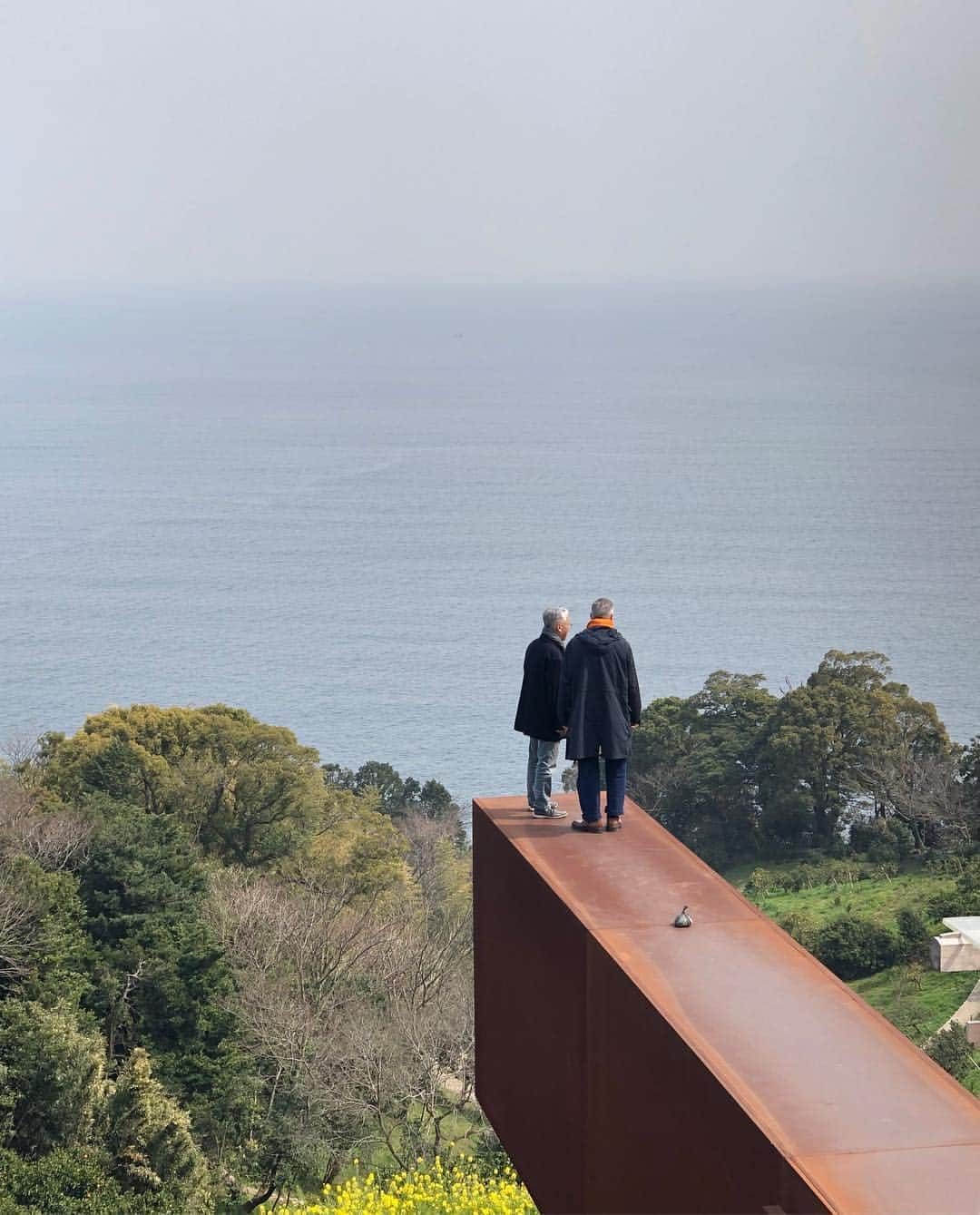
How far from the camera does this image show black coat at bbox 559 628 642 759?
7.49 meters

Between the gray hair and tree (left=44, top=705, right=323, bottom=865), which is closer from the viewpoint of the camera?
the gray hair

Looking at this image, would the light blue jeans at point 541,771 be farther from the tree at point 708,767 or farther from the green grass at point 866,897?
the tree at point 708,767

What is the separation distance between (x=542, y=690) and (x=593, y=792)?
0.69 metres

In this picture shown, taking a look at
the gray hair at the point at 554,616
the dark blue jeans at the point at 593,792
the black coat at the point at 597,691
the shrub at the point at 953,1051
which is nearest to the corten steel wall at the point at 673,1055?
the dark blue jeans at the point at 593,792

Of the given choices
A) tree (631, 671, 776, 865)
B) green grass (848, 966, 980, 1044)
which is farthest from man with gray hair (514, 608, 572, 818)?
tree (631, 671, 776, 865)

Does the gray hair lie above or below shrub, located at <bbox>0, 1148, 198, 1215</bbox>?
above

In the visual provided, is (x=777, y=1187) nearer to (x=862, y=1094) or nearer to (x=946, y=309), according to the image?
(x=862, y=1094)

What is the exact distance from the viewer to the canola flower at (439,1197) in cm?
1664

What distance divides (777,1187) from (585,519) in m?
102

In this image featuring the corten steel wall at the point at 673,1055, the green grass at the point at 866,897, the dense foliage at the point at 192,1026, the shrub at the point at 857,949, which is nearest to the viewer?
the corten steel wall at the point at 673,1055

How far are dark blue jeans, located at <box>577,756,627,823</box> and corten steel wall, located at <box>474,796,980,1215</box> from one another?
0.42ft

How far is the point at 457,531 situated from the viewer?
4151 inches

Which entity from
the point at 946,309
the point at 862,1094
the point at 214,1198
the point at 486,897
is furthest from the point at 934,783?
the point at 946,309

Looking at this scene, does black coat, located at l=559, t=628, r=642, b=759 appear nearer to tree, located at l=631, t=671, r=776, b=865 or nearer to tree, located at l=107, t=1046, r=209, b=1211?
tree, located at l=107, t=1046, r=209, b=1211
